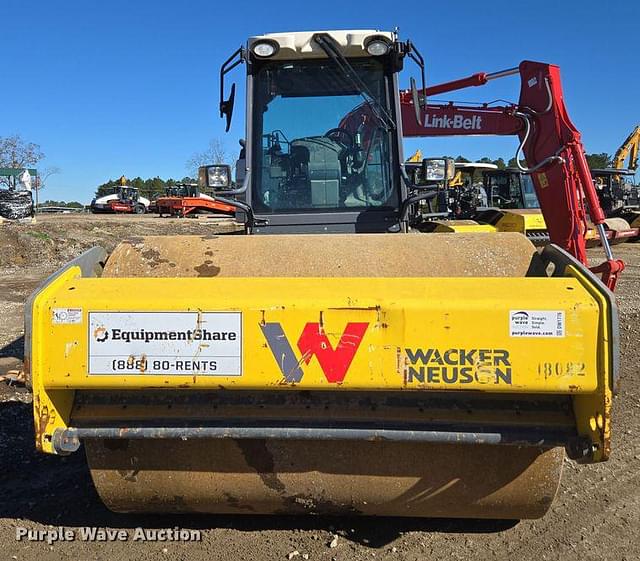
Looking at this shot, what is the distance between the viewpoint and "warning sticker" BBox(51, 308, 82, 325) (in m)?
2.28

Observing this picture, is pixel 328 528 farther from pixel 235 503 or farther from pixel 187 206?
pixel 187 206

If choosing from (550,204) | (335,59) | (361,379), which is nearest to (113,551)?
(361,379)

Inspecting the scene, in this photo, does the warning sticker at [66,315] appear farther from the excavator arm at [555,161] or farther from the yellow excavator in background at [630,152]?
the yellow excavator in background at [630,152]

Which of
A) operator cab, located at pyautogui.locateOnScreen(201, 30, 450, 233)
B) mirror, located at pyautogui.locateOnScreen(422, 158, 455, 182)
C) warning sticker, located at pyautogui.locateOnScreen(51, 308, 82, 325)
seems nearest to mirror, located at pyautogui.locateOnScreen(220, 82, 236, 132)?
operator cab, located at pyautogui.locateOnScreen(201, 30, 450, 233)

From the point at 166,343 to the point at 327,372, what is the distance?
606 millimetres

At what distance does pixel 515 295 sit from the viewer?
224cm

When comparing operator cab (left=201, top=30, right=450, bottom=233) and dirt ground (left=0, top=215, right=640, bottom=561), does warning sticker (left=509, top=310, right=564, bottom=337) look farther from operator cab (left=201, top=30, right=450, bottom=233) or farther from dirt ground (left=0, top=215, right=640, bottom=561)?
operator cab (left=201, top=30, right=450, bottom=233)

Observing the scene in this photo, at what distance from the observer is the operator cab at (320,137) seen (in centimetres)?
418

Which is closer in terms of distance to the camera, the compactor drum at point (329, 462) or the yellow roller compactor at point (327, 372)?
the yellow roller compactor at point (327, 372)

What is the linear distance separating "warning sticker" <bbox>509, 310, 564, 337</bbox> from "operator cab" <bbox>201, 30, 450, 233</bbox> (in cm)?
207

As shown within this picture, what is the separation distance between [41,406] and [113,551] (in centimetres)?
89

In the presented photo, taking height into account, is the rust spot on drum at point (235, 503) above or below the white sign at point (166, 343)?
below

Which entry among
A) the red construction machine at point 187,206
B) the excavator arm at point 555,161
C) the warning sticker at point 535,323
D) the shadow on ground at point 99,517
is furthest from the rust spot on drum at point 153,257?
the red construction machine at point 187,206

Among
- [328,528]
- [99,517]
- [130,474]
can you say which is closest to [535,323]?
[328,528]
